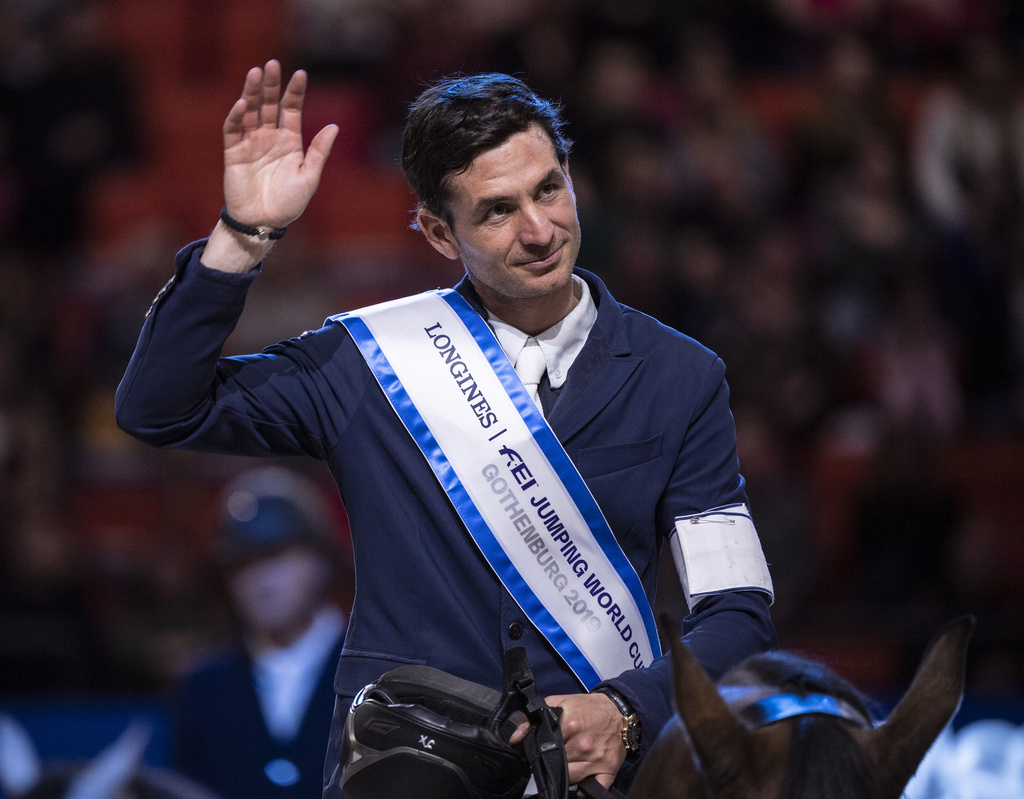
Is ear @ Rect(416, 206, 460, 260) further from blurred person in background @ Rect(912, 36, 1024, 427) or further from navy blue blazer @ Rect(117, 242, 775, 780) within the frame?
blurred person in background @ Rect(912, 36, 1024, 427)

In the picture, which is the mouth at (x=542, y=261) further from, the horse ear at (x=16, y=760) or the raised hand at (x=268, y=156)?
the horse ear at (x=16, y=760)

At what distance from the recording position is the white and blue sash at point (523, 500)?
2.02 m

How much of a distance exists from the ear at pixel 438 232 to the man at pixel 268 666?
161 centimetres

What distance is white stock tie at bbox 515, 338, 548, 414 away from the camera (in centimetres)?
214

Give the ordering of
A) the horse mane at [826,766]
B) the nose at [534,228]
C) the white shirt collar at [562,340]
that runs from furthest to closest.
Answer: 1. the white shirt collar at [562,340]
2. the nose at [534,228]
3. the horse mane at [826,766]

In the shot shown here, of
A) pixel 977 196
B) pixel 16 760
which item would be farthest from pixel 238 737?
pixel 977 196

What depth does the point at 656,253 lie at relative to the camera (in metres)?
6.11

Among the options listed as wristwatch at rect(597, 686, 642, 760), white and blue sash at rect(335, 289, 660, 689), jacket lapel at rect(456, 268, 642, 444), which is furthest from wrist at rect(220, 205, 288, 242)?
wristwatch at rect(597, 686, 642, 760)

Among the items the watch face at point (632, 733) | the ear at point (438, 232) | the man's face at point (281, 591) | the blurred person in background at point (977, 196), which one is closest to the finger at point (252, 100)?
the ear at point (438, 232)

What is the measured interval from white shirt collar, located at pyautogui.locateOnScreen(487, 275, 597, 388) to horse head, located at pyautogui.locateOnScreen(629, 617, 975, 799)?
0.75 meters

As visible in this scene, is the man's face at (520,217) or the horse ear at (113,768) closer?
the man's face at (520,217)

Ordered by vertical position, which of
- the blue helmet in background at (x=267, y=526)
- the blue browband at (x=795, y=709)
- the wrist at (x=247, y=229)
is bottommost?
the blue helmet in background at (x=267, y=526)

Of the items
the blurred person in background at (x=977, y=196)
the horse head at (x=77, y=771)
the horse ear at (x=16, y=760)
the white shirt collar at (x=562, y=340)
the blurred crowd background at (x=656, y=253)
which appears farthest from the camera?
the blurred person in background at (x=977, y=196)

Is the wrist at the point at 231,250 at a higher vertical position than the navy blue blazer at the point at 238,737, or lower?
higher
